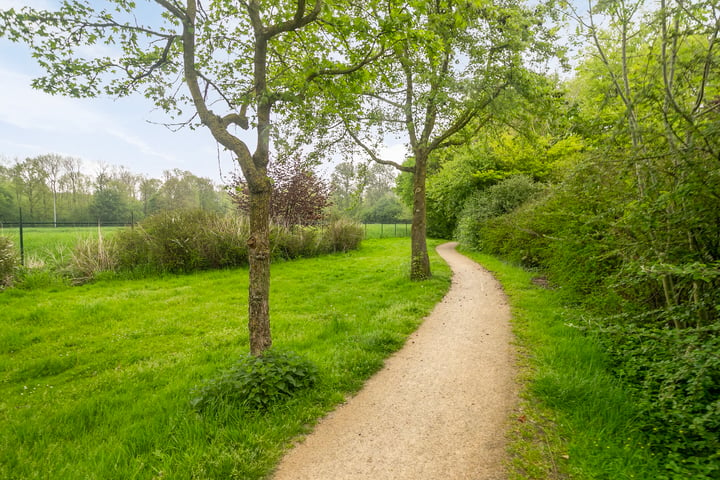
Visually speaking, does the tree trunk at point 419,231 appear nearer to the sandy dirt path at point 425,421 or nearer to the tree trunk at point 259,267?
the sandy dirt path at point 425,421

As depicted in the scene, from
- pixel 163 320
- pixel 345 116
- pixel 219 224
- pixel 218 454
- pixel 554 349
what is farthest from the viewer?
pixel 219 224

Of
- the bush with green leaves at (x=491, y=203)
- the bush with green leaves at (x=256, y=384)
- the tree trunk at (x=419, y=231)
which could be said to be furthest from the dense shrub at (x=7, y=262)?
the bush with green leaves at (x=491, y=203)

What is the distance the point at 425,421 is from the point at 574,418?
4.75ft

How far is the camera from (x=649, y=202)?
3328mm

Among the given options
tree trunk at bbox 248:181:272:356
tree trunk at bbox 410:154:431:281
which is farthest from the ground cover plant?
tree trunk at bbox 410:154:431:281

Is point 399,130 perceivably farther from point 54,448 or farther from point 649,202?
point 54,448

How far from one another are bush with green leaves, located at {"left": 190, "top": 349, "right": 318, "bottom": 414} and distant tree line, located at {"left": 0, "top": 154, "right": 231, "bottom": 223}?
103 feet

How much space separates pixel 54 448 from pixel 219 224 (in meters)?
10.4

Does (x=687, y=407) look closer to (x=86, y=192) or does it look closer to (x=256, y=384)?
Answer: (x=256, y=384)

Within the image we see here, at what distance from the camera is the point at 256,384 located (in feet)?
11.3

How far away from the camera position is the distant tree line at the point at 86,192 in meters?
36.6

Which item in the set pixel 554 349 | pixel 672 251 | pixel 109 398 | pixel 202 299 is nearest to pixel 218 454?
pixel 109 398

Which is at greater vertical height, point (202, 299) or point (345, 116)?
point (345, 116)

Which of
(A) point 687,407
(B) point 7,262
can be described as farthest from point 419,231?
(B) point 7,262
